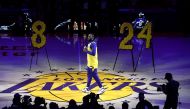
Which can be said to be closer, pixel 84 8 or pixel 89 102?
pixel 89 102

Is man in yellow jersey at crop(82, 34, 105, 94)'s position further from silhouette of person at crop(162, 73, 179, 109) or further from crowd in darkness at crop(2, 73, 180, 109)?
silhouette of person at crop(162, 73, 179, 109)

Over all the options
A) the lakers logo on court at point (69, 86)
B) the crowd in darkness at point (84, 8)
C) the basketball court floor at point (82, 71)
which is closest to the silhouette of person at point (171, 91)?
the basketball court floor at point (82, 71)

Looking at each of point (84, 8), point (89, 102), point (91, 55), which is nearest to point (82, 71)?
point (91, 55)

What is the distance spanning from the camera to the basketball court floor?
13.5 m

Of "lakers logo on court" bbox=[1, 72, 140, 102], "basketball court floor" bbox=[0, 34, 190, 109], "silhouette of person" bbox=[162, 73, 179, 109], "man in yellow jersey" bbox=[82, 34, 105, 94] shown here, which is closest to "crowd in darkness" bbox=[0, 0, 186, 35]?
"basketball court floor" bbox=[0, 34, 190, 109]

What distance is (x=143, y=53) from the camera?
68.1 ft

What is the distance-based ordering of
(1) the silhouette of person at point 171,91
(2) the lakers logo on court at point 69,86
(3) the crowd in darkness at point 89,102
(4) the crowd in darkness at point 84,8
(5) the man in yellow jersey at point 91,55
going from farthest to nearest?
(4) the crowd in darkness at point 84,8, (2) the lakers logo on court at point 69,86, (5) the man in yellow jersey at point 91,55, (1) the silhouette of person at point 171,91, (3) the crowd in darkness at point 89,102

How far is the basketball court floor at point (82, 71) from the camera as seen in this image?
1351 centimetres

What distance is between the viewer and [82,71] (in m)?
17.0

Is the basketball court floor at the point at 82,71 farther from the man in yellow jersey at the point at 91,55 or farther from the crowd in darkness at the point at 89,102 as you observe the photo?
the crowd in darkness at the point at 89,102

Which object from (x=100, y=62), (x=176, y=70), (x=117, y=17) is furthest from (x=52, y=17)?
(x=176, y=70)

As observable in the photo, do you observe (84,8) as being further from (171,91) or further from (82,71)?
(171,91)

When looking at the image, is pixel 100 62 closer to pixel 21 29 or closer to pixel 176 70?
pixel 176 70

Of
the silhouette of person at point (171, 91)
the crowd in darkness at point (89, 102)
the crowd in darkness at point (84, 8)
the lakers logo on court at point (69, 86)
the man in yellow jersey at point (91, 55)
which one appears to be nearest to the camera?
the crowd in darkness at point (89, 102)
